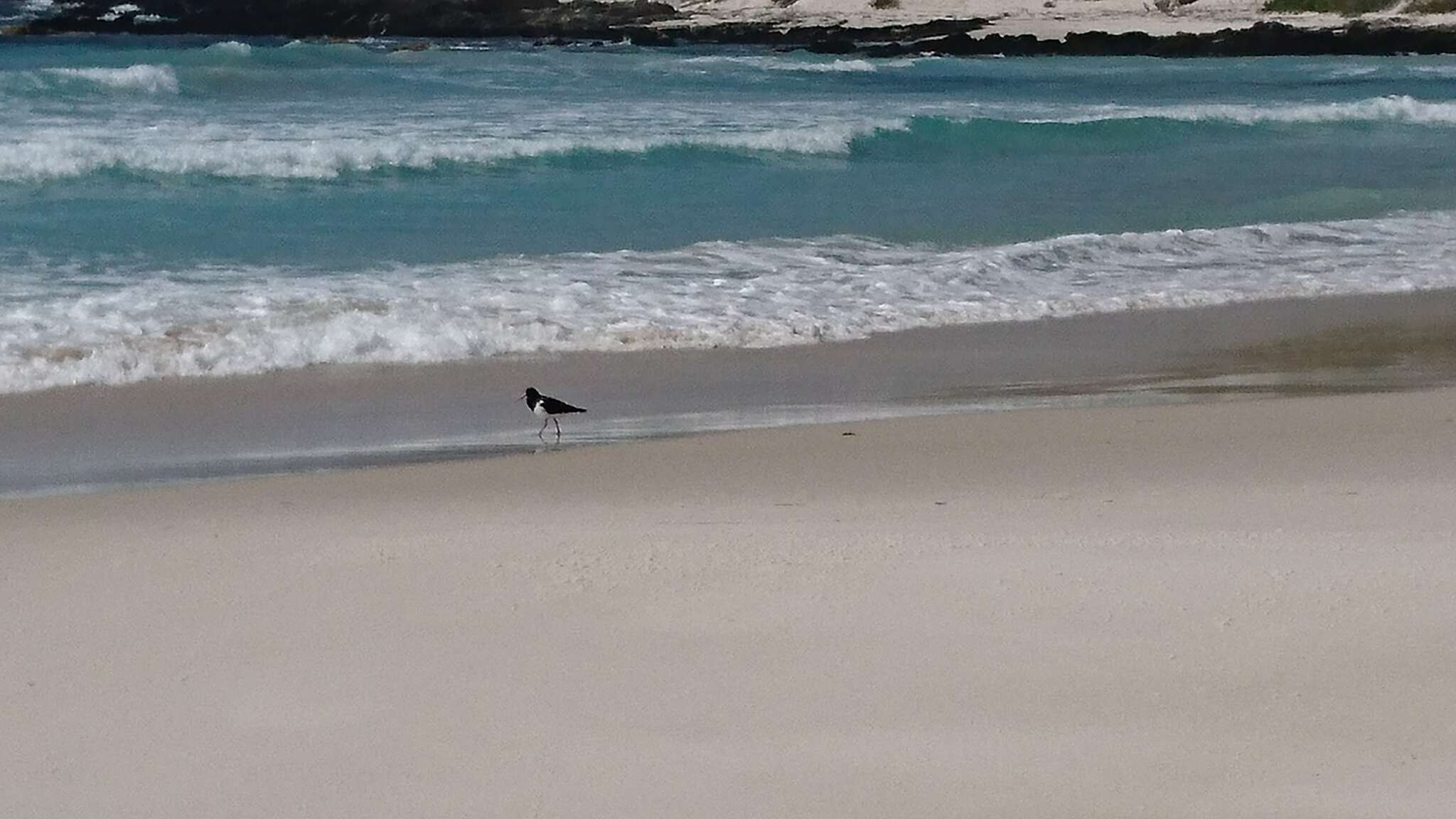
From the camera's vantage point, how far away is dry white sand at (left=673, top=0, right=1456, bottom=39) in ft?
176

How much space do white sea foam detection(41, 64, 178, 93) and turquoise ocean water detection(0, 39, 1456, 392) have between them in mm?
56

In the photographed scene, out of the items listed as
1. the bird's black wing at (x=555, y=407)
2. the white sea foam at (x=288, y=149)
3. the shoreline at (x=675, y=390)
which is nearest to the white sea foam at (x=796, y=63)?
the white sea foam at (x=288, y=149)

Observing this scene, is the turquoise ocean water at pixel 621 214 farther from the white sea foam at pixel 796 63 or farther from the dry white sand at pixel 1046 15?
the dry white sand at pixel 1046 15

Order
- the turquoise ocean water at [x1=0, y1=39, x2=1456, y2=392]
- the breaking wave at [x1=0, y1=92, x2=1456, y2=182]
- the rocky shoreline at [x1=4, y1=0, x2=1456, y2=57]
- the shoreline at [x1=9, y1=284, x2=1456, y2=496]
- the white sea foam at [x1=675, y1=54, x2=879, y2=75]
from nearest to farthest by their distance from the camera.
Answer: the shoreline at [x1=9, y1=284, x2=1456, y2=496] → the turquoise ocean water at [x1=0, y1=39, x2=1456, y2=392] → the breaking wave at [x1=0, y1=92, x2=1456, y2=182] → the white sea foam at [x1=675, y1=54, x2=879, y2=75] → the rocky shoreline at [x1=4, y1=0, x2=1456, y2=57]

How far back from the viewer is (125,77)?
23.3 metres

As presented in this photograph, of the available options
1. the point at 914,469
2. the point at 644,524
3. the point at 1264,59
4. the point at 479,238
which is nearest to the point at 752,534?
the point at 644,524

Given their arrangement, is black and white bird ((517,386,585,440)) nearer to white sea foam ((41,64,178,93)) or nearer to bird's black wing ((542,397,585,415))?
bird's black wing ((542,397,585,415))

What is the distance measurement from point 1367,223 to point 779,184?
5.18 m

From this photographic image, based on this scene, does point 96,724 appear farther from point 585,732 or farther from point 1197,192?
point 1197,192

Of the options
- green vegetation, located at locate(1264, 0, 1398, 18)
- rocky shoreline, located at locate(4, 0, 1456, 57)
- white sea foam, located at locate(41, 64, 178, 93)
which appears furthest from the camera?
green vegetation, located at locate(1264, 0, 1398, 18)

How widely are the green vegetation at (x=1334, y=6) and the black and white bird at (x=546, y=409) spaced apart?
5272 centimetres

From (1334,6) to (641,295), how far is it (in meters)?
51.6

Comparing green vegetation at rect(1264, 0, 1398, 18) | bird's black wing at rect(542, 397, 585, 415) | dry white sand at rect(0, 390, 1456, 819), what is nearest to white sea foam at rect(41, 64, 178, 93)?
bird's black wing at rect(542, 397, 585, 415)

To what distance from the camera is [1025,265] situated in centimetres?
1066
